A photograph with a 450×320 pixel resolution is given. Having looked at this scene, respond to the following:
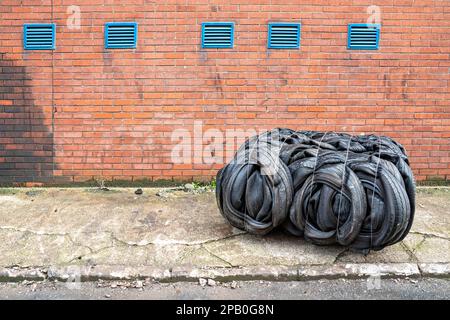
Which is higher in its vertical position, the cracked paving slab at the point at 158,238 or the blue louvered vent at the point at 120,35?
the blue louvered vent at the point at 120,35

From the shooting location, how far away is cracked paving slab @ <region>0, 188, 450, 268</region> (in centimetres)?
378

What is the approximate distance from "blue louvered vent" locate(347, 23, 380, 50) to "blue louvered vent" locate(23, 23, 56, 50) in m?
4.20

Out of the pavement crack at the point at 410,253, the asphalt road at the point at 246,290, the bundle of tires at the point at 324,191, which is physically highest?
the bundle of tires at the point at 324,191

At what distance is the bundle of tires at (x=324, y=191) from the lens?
141 inches

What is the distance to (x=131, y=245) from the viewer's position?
4.07 m

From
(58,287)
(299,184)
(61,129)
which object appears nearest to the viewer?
(58,287)

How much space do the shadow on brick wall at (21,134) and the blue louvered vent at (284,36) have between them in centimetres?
346

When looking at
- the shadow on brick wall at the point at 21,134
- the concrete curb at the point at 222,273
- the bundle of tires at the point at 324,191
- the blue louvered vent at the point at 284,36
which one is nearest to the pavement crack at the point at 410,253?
the concrete curb at the point at 222,273

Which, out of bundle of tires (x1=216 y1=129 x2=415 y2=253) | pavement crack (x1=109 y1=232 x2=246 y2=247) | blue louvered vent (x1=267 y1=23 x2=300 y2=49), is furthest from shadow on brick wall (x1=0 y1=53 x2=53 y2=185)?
blue louvered vent (x1=267 y1=23 x2=300 y2=49)

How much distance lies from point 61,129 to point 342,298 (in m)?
4.52

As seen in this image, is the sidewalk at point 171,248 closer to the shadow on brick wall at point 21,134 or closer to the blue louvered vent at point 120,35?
the shadow on brick wall at point 21,134

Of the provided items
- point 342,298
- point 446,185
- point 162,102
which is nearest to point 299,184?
point 342,298
